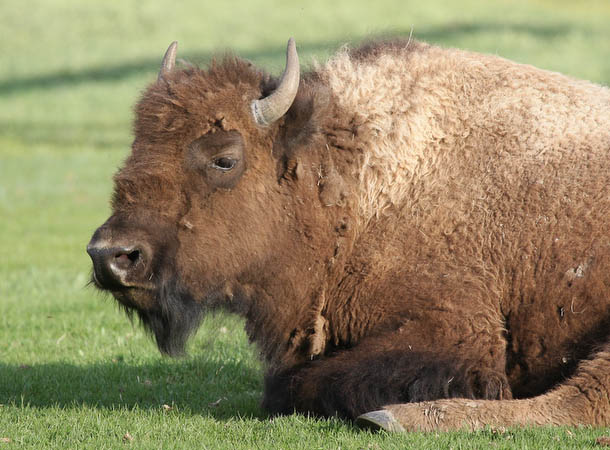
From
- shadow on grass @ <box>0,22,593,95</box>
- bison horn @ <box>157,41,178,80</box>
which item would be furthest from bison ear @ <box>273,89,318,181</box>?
shadow on grass @ <box>0,22,593,95</box>

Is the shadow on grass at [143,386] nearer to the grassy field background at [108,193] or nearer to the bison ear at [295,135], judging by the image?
the grassy field background at [108,193]

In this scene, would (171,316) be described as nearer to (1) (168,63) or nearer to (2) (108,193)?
(1) (168,63)

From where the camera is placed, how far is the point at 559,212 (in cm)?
598

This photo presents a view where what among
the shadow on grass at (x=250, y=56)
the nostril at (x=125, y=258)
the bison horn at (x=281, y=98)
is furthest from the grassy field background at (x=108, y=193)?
the nostril at (x=125, y=258)

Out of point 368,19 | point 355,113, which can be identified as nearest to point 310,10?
point 368,19

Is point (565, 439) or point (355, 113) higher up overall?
point (355, 113)

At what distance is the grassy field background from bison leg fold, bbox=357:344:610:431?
5.2 inches

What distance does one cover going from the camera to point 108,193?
21.4 meters

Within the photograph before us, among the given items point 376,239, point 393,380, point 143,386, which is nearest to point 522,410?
point 393,380

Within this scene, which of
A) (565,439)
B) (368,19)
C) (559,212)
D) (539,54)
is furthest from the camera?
(368,19)

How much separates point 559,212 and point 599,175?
0.37 metres

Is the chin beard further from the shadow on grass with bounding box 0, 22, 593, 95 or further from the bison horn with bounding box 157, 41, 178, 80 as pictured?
the shadow on grass with bounding box 0, 22, 593, 95

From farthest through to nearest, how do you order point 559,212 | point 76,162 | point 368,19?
point 368,19 < point 76,162 < point 559,212

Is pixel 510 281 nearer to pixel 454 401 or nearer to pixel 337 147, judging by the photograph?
pixel 454 401
